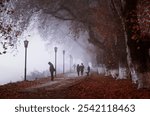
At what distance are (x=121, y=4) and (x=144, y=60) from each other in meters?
3.74

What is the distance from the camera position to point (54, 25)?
43875mm

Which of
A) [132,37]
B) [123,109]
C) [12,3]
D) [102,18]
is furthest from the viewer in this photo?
[102,18]

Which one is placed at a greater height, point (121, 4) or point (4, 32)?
point (121, 4)

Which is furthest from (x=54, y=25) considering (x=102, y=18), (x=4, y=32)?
(x=4, y=32)

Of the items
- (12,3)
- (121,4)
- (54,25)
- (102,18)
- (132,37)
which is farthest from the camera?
(54,25)

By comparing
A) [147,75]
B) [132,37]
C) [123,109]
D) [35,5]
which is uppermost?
[35,5]

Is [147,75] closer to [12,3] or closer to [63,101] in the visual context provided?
[63,101]

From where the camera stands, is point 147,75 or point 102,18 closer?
point 147,75

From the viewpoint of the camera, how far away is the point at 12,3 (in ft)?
98.8

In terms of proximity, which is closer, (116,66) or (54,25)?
(116,66)

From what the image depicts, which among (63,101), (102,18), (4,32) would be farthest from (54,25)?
(63,101)

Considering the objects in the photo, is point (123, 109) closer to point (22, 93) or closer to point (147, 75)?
point (147, 75)

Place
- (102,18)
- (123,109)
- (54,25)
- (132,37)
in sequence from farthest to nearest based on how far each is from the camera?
(54,25)
(102,18)
(132,37)
(123,109)

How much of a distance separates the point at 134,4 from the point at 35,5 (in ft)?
45.0
